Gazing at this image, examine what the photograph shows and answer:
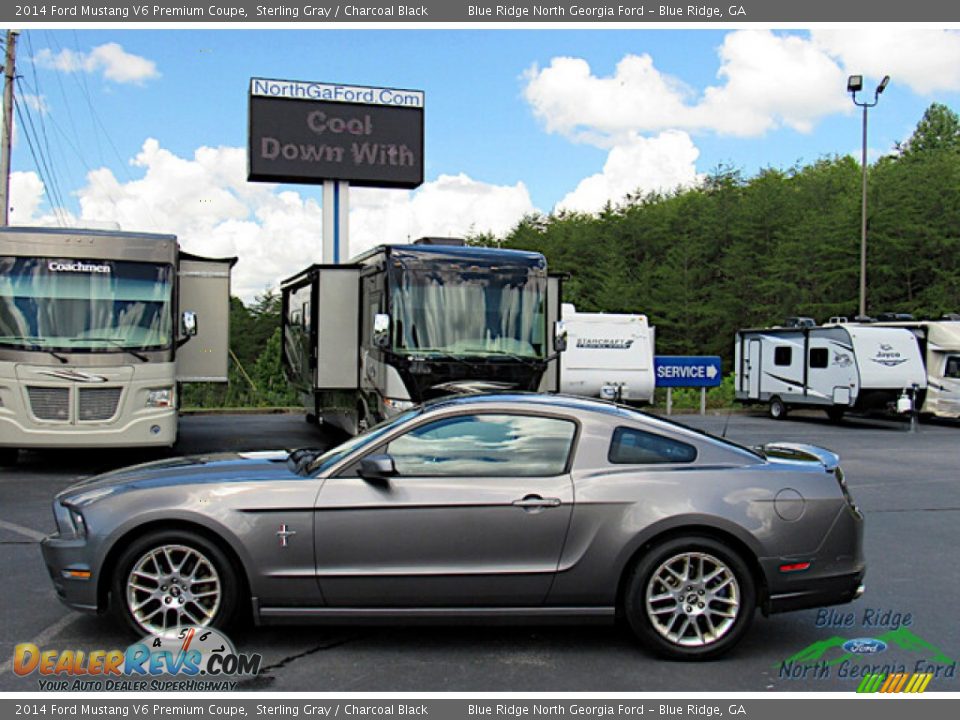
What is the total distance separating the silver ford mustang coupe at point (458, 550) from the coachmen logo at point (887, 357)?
19902 millimetres

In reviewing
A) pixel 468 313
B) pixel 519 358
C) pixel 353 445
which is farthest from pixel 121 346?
pixel 353 445

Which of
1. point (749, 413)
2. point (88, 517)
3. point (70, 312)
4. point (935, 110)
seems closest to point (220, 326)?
point (70, 312)

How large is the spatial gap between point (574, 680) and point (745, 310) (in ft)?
156

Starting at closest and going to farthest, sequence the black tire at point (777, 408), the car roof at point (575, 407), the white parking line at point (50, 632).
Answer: the white parking line at point (50, 632), the car roof at point (575, 407), the black tire at point (777, 408)

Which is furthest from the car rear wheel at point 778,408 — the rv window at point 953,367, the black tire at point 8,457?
the black tire at point 8,457

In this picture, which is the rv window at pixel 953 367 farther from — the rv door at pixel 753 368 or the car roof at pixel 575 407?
the car roof at pixel 575 407

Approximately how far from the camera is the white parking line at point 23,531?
27.9 feet

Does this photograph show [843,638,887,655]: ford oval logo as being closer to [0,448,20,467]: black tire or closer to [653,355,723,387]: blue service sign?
[0,448,20,467]: black tire

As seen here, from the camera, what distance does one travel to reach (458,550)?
5.26 meters

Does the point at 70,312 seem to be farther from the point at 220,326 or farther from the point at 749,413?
the point at 749,413

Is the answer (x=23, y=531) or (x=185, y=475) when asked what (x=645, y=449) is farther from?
(x=23, y=531)

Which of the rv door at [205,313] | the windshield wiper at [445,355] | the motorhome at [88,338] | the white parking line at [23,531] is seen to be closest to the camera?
the white parking line at [23,531]

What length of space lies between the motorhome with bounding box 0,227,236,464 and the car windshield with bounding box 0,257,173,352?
13 mm

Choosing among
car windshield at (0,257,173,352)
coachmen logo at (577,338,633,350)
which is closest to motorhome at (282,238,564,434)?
car windshield at (0,257,173,352)
